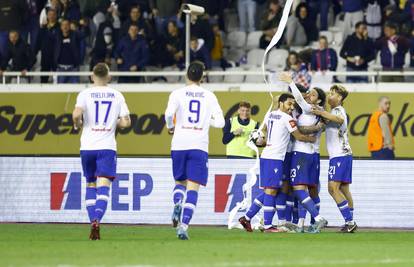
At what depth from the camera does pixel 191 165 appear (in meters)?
16.9

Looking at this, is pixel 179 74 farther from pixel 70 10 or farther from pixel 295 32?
pixel 70 10

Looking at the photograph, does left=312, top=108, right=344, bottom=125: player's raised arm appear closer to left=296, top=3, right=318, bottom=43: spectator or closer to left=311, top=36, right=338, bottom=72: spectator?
left=311, top=36, right=338, bottom=72: spectator

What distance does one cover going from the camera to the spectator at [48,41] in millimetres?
29609

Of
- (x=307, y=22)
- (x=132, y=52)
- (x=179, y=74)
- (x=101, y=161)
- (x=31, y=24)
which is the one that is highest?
(x=307, y=22)

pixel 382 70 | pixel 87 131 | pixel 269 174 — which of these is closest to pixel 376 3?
pixel 382 70

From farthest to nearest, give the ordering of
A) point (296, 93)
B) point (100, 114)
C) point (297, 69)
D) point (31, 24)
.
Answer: point (31, 24) < point (297, 69) < point (296, 93) < point (100, 114)

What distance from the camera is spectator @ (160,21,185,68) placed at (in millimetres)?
29562

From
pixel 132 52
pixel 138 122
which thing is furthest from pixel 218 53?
pixel 138 122

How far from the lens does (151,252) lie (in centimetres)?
1454

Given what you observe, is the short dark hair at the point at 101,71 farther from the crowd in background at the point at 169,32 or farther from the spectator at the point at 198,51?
the spectator at the point at 198,51

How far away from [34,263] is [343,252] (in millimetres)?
3619

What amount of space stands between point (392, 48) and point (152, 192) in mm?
7806

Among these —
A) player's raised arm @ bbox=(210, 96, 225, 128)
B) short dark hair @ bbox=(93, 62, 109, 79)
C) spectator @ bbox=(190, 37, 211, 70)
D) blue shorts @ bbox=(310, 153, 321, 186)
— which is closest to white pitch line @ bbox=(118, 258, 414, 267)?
player's raised arm @ bbox=(210, 96, 225, 128)

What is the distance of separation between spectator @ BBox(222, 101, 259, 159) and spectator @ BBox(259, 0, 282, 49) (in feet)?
24.8
